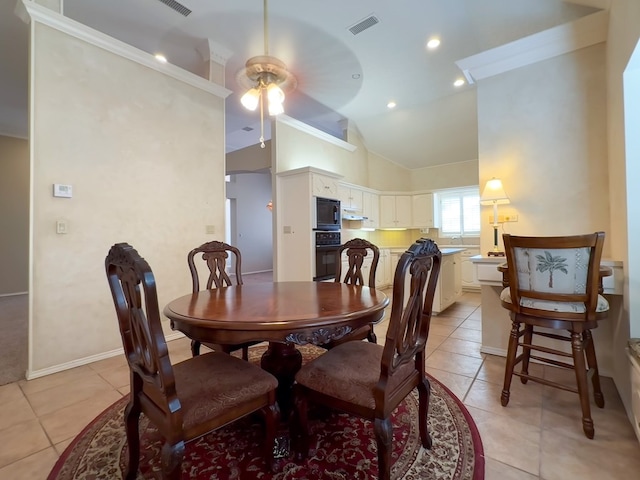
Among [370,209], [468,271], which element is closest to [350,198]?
[370,209]

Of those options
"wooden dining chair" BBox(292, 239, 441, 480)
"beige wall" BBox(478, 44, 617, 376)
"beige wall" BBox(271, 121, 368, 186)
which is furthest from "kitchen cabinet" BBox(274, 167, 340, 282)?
"wooden dining chair" BBox(292, 239, 441, 480)

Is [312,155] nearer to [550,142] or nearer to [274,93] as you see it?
[274,93]

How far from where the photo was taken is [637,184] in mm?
1702

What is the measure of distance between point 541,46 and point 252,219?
8.02 meters

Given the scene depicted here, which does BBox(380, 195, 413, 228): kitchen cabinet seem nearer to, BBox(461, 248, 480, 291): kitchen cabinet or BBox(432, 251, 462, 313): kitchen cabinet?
BBox(461, 248, 480, 291): kitchen cabinet

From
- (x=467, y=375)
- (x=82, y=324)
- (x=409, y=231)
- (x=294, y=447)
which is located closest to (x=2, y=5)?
(x=82, y=324)

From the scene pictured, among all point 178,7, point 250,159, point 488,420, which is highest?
point 178,7

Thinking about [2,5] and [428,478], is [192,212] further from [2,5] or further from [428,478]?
[428,478]

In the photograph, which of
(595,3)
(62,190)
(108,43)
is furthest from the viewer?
(108,43)

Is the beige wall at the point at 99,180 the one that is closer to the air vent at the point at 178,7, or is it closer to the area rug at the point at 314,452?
the air vent at the point at 178,7

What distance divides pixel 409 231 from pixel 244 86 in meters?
4.68

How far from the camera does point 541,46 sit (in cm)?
249

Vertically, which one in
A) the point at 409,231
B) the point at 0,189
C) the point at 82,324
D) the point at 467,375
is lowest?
the point at 467,375

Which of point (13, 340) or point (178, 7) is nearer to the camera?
point (178, 7)
